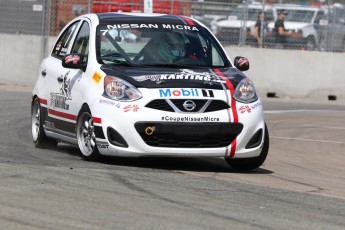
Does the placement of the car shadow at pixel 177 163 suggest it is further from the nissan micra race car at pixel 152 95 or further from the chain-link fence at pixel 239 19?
the chain-link fence at pixel 239 19

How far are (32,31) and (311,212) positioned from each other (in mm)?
17984

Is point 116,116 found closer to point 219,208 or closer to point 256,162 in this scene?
point 256,162

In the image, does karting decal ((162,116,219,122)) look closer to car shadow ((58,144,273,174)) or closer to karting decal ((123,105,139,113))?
karting decal ((123,105,139,113))

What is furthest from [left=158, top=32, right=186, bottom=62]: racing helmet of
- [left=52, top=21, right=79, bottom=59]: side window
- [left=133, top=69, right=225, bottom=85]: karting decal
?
[left=52, top=21, right=79, bottom=59]: side window

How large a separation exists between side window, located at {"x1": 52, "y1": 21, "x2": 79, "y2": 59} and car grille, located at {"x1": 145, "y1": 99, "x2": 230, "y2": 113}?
227 cm

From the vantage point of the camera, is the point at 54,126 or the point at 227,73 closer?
the point at 227,73

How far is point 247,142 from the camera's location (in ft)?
33.8

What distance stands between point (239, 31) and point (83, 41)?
1395cm

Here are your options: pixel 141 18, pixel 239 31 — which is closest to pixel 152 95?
pixel 141 18

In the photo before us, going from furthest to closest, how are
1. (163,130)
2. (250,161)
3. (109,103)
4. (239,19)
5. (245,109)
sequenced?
(239,19) < (250,161) < (245,109) < (109,103) < (163,130)

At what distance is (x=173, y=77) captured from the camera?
10250 millimetres

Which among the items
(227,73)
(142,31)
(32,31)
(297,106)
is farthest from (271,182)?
(32,31)

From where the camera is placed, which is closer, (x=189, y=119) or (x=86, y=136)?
(x=189, y=119)

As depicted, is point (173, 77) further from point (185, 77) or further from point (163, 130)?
point (163, 130)
